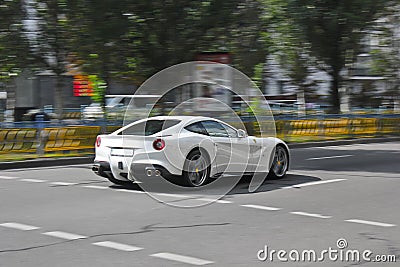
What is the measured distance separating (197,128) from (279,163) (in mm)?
2413

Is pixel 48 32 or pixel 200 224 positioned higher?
pixel 48 32

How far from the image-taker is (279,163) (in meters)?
14.7

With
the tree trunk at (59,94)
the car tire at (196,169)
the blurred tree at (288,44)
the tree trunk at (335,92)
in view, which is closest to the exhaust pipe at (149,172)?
the car tire at (196,169)

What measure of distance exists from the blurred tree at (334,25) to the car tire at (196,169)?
592 inches

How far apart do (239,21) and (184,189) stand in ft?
37.7

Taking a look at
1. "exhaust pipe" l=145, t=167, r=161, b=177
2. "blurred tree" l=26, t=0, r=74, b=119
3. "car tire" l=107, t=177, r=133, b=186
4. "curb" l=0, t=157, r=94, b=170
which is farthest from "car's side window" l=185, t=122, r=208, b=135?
"blurred tree" l=26, t=0, r=74, b=119

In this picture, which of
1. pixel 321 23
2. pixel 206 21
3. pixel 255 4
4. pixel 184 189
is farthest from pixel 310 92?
pixel 184 189

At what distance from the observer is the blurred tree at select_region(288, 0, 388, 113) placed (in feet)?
90.8

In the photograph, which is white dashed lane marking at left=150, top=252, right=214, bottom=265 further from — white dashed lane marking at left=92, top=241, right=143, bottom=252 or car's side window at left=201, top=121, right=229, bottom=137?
car's side window at left=201, top=121, right=229, bottom=137

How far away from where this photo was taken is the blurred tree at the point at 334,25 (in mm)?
27672

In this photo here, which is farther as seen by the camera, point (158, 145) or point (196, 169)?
point (196, 169)

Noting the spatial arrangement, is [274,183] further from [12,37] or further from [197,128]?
[12,37]

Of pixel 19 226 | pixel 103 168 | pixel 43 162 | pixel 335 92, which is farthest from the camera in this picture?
pixel 335 92

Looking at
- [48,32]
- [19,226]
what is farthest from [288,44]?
[19,226]
